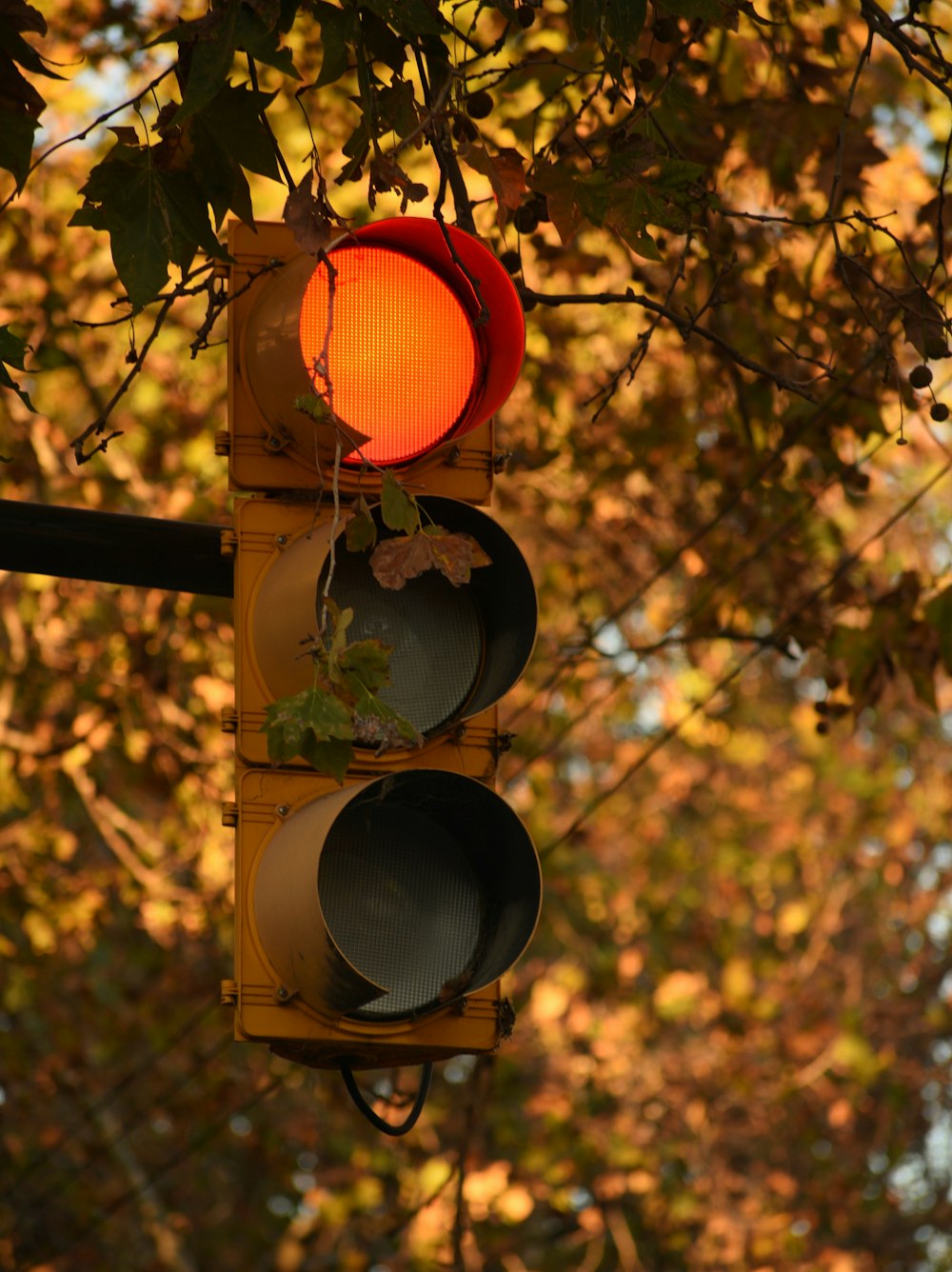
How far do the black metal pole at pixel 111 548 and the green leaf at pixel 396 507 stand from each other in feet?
2.13

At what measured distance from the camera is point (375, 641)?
2.99 m

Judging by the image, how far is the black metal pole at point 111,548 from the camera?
3.67m

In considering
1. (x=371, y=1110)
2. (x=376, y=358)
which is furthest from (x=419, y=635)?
(x=371, y=1110)

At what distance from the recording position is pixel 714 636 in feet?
24.1

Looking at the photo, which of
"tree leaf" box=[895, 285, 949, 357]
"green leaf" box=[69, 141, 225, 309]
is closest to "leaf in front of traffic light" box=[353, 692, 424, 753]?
"green leaf" box=[69, 141, 225, 309]

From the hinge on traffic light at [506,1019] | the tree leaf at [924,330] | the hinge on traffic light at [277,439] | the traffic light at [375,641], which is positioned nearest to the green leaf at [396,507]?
the traffic light at [375,641]

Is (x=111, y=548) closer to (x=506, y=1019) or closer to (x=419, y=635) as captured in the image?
(x=419, y=635)

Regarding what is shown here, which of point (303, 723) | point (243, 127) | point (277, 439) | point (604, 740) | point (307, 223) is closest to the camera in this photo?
point (303, 723)

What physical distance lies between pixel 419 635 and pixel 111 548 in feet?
2.38

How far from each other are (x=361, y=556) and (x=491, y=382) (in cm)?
37

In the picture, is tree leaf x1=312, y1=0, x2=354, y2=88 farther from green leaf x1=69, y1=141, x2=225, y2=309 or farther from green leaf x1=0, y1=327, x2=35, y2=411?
green leaf x1=0, y1=327, x2=35, y2=411

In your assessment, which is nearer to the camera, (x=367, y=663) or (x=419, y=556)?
(x=367, y=663)

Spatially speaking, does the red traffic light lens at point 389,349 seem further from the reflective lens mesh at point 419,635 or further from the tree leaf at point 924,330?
the tree leaf at point 924,330

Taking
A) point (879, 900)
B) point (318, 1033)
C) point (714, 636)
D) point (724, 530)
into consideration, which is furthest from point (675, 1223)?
point (318, 1033)
